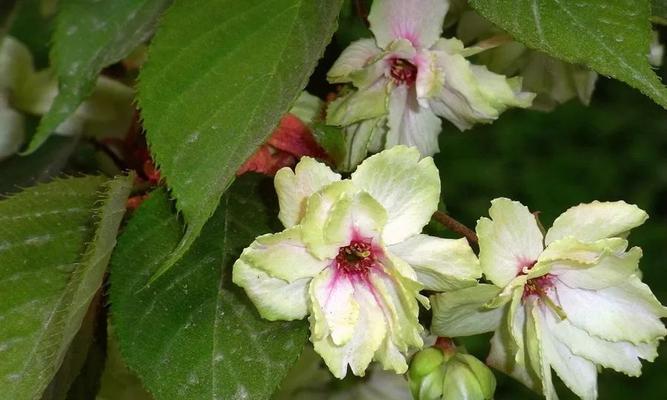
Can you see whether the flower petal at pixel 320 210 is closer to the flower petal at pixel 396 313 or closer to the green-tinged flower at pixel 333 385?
the flower petal at pixel 396 313

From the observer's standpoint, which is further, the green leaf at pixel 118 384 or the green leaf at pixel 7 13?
the green leaf at pixel 118 384

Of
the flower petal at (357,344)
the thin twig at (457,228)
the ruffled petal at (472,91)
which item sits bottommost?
the flower petal at (357,344)

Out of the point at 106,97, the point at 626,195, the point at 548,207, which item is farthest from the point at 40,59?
the point at 626,195

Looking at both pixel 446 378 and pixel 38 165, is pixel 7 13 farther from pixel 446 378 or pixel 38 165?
pixel 446 378

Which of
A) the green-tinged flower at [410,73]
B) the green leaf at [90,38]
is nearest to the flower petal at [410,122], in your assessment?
the green-tinged flower at [410,73]

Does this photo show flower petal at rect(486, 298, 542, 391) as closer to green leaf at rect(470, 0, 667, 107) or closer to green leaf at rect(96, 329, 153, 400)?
green leaf at rect(470, 0, 667, 107)

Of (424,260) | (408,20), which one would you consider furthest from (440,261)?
(408,20)
